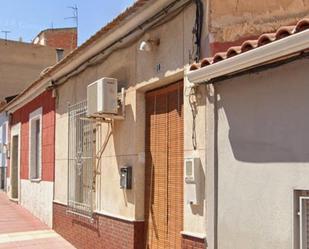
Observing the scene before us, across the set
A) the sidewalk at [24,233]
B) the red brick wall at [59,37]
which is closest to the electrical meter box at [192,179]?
the sidewalk at [24,233]

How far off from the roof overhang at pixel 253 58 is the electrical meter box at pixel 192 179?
881 millimetres

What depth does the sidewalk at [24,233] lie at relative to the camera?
36.0 ft

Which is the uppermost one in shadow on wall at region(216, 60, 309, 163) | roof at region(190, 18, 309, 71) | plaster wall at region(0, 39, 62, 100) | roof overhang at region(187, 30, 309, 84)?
plaster wall at region(0, 39, 62, 100)

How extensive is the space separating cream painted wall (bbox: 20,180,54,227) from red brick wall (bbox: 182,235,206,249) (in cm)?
724

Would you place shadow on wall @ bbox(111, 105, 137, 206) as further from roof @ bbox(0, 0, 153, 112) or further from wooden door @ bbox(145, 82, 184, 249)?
roof @ bbox(0, 0, 153, 112)

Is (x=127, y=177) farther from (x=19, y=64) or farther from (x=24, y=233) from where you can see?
(x=19, y=64)

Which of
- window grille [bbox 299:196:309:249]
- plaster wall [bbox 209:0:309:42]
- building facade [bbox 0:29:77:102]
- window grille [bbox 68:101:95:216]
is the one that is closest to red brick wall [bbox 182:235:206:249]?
window grille [bbox 299:196:309:249]

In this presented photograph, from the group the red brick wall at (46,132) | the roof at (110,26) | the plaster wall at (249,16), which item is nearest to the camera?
the plaster wall at (249,16)

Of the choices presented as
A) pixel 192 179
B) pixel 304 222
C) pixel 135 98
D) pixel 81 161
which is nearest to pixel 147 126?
pixel 135 98

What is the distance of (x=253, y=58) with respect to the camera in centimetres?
454

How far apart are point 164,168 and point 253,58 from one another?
116 inches

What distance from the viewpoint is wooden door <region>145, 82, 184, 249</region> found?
265 inches

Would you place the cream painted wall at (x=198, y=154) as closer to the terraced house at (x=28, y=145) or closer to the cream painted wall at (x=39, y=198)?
the terraced house at (x=28, y=145)

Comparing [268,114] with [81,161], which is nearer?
[268,114]
